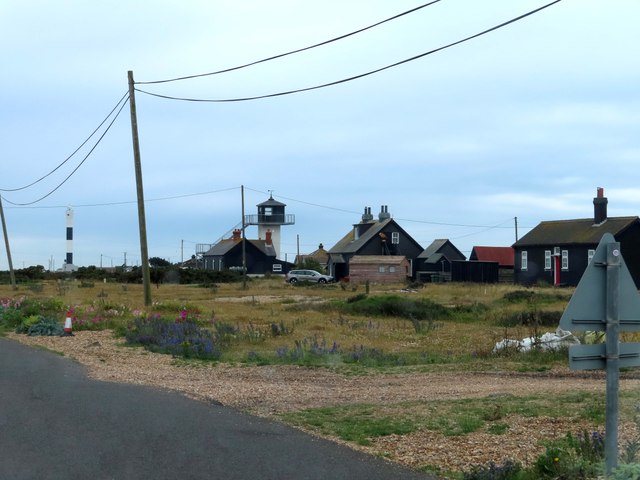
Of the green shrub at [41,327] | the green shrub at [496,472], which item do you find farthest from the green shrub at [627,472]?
the green shrub at [41,327]

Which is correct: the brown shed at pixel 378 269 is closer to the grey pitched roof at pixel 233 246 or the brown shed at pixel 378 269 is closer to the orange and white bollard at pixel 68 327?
the grey pitched roof at pixel 233 246

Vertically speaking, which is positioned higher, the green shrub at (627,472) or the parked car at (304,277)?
the parked car at (304,277)

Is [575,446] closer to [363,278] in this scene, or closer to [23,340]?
[23,340]

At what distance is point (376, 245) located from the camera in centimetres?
8881

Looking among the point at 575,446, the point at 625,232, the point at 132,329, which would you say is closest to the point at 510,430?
the point at 575,446

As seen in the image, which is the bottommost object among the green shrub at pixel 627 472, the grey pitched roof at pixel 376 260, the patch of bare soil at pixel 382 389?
the patch of bare soil at pixel 382 389

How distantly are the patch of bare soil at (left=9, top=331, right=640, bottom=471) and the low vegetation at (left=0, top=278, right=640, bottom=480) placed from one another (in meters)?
0.26

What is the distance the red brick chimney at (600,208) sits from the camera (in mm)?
61891

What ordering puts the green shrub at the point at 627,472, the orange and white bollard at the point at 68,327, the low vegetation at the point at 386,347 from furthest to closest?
the orange and white bollard at the point at 68,327, the low vegetation at the point at 386,347, the green shrub at the point at 627,472

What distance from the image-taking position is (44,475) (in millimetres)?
7461

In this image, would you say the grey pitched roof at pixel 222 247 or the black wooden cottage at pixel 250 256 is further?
the grey pitched roof at pixel 222 247

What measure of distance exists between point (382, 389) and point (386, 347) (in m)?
7.60

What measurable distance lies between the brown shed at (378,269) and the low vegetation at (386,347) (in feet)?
129

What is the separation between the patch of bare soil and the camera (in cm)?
848
